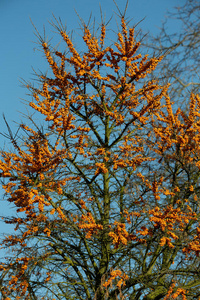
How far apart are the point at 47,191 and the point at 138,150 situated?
2.69m

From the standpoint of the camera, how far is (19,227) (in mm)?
7602

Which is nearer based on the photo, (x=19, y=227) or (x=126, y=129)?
(x=19, y=227)

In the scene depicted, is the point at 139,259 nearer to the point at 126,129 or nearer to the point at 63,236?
the point at 63,236

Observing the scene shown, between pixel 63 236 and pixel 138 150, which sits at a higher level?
pixel 138 150

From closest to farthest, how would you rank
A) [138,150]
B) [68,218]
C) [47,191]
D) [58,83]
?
[47,191]
[68,218]
[58,83]
[138,150]

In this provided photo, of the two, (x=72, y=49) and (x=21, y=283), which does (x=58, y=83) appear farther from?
(x=21, y=283)

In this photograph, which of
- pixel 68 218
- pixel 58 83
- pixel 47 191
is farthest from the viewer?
pixel 58 83

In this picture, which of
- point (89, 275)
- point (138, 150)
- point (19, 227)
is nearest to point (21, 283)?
point (19, 227)

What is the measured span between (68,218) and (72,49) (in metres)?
3.73

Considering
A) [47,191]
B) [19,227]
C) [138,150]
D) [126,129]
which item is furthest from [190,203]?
[19,227]

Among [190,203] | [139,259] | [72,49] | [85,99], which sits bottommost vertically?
[139,259]

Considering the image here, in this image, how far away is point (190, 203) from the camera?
8117 mm

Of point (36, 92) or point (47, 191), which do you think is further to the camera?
point (36, 92)

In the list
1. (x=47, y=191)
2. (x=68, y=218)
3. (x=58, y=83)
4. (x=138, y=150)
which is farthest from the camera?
(x=138, y=150)
